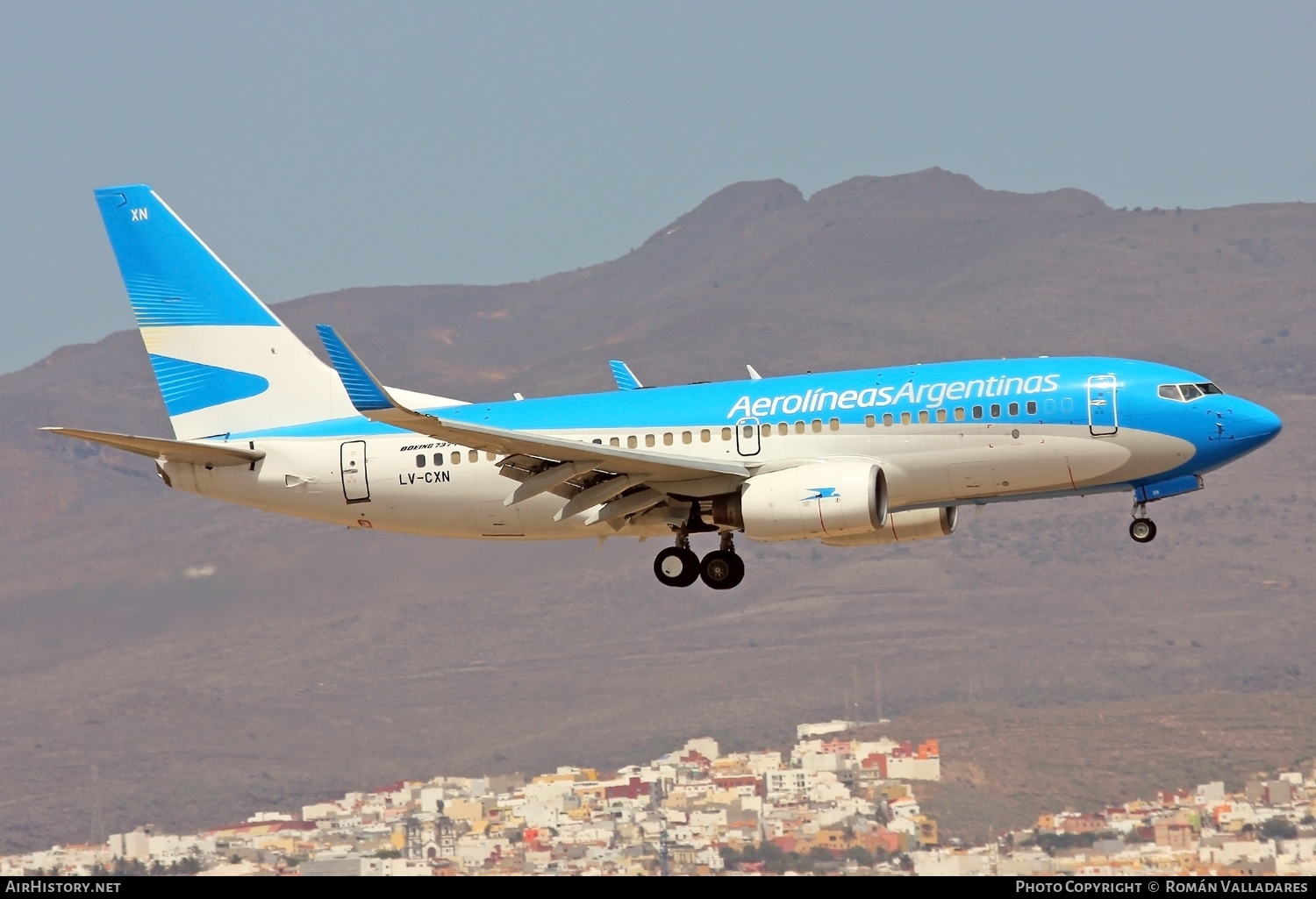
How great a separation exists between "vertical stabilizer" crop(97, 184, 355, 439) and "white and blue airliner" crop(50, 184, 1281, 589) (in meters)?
0.10

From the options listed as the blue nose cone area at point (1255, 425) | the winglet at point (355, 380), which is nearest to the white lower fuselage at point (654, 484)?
the blue nose cone area at point (1255, 425)

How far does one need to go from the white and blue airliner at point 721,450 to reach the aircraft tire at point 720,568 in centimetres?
6

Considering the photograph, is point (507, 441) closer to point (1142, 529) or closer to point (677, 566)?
point (677, 566)

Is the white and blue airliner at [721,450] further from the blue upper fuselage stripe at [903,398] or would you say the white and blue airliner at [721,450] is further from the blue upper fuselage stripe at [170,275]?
the blue upper fuselage stripe at [170,275]

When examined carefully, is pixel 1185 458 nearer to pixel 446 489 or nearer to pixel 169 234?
pixel 446 489

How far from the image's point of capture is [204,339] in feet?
174

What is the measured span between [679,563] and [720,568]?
1.02m

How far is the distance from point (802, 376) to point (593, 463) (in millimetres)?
5509

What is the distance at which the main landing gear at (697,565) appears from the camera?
46.8m

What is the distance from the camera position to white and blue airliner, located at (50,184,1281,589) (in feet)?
144

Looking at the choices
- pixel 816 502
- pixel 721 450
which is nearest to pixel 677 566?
pixel 721 450

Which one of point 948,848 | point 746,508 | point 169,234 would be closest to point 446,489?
point 746,508

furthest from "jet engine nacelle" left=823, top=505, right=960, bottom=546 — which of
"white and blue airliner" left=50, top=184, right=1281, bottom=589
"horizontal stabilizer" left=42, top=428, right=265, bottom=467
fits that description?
"horizontal stabilizer" left=42, top=428, right=265, bottom=467
